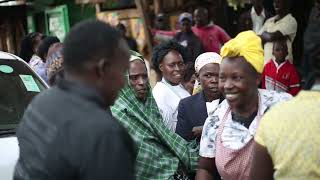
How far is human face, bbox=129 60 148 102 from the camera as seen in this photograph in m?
4.19

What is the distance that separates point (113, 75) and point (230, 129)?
1.22 metres

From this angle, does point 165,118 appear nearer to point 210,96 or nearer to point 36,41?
point 210,96

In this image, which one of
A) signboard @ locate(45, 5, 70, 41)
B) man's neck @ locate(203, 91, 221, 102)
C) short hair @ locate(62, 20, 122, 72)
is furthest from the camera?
signboard @ locate(45, 5, 70, 41)

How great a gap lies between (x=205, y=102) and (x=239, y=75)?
111cm

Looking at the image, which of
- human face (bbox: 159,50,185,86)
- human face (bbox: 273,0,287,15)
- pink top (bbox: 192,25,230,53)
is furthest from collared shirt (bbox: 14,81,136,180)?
pink top (bbox: 192,25,230,53)

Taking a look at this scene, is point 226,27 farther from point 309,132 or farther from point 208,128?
point 309,132

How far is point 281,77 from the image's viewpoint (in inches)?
291

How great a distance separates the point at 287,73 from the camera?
7359 millimetres

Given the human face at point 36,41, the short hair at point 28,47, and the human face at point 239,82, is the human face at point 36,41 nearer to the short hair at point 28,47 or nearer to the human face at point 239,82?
the short hair at point 28,47

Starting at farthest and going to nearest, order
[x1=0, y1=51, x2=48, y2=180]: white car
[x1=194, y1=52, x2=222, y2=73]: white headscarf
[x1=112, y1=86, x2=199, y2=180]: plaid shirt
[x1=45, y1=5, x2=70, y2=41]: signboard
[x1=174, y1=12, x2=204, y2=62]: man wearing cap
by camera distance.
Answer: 1. [x1=45, y1=5, x2=70, y2=41]: signboard
2. [x1=174, y1=12, x2=204, y2=62]: man wearing cap
3. [x1=194, y1=52, x2=222, y2=73]: white headscarf
4. [x1=0, y1=51, x2=48, y2=180]: white car
5. [x1=112, y1=86, x2=199, y2=180]: plaid shirt

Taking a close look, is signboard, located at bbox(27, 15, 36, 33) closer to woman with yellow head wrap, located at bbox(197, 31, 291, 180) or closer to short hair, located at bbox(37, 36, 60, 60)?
short hair, located at bbox(37, 36, 60, 60)

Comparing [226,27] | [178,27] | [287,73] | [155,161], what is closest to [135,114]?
[155,161]

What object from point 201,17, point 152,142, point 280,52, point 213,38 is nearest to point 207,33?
point 213,38

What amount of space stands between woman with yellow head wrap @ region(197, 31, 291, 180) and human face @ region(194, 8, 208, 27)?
6.25 meters
